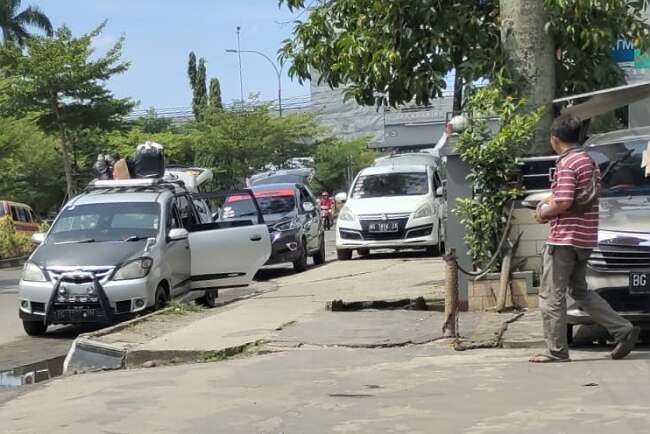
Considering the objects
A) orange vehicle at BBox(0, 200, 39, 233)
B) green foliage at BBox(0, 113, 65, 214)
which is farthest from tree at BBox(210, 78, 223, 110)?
orange vehicle at BBox(0, 200, 39, 233)

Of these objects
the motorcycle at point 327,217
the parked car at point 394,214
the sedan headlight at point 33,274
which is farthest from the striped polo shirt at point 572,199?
the motorcycle at point 327,217

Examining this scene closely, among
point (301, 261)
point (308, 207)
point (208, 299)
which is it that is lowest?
point (301, 261)

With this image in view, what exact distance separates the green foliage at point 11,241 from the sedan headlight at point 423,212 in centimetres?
1560

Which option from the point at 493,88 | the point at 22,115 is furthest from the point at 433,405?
the point at 22,115

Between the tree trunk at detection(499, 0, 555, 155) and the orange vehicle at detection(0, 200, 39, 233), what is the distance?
2368 cm

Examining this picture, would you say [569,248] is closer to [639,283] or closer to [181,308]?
[639,283]

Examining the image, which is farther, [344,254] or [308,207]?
[344,254]

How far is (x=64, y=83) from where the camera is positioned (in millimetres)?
34656

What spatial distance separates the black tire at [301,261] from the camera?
62.4ft

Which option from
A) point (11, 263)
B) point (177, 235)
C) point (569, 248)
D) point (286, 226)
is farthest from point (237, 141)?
point (569, 248)

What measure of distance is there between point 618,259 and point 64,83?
98.4 feet

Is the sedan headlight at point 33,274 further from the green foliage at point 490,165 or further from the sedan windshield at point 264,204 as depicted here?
the sedan windshield at point 264,204

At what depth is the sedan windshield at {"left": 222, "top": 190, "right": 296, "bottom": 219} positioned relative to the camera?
19.8 metres

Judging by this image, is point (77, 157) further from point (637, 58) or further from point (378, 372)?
point (378, 372)
